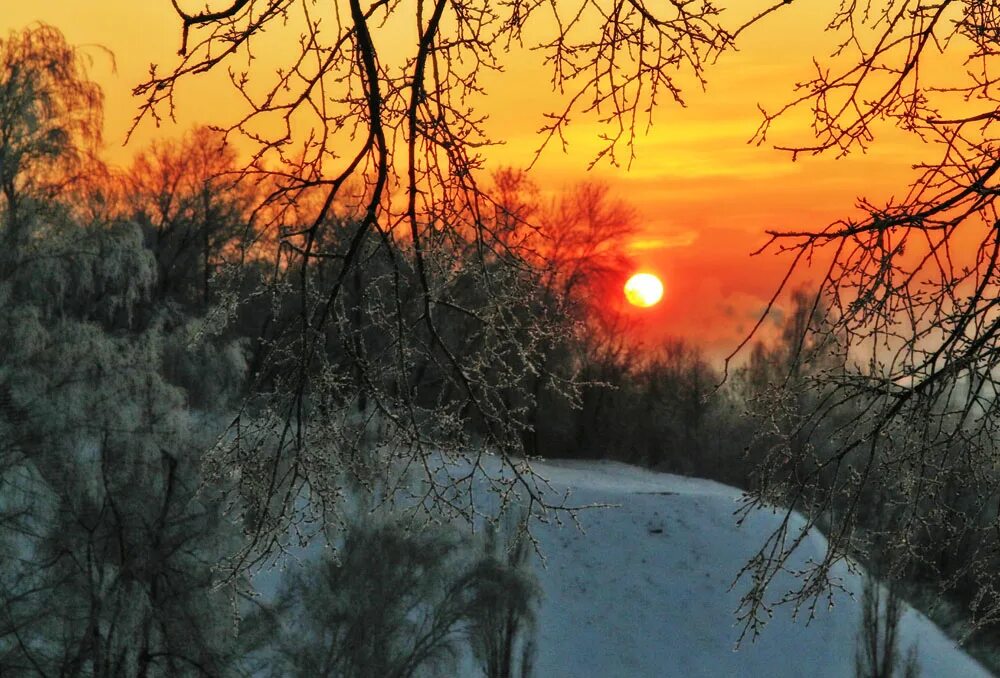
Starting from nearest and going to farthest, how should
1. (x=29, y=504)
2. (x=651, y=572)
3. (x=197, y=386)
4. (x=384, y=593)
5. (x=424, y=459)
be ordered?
(x=424, y=459) → (x=29, y=504) → (x=197, y=386) → (x=384, y=593) → (x=651, y=572)

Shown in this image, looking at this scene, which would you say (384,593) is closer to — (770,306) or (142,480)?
(142,480)

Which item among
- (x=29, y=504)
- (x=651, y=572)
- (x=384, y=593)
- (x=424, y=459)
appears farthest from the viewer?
(x=651, y=572)

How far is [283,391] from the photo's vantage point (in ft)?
12.7

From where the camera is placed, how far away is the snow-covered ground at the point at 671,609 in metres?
23.1

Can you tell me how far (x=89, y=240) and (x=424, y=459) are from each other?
36.0ft

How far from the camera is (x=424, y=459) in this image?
376cm

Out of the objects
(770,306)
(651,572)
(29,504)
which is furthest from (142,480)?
(651,572)

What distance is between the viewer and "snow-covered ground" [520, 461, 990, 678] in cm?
2309

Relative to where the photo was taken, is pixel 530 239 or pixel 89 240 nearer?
pixel 530 239

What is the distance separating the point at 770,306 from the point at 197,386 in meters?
13.2

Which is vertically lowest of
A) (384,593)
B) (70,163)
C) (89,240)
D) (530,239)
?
(384,593)

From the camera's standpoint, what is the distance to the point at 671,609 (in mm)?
24375

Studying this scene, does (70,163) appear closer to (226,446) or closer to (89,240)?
(89,240)

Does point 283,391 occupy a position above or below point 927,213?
below
